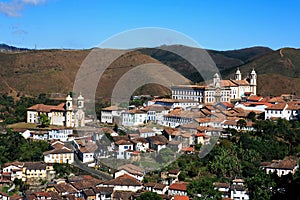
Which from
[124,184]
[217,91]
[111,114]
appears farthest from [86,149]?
[217,91]

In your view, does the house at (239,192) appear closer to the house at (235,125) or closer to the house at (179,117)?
the house at (235,125)

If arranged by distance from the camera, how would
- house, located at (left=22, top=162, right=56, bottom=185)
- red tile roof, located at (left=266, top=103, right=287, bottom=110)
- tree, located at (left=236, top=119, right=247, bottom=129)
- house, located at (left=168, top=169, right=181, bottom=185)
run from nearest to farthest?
house, located at (left=168, top=169, right=181, bottom=185) < house, located at (left=22, top=162, right=56, bottom=185) < tree, located at (left=236, top=119, right=247, bottom=129) < red tile roof, located at (left=266, top=103, right=287, bottom=110)

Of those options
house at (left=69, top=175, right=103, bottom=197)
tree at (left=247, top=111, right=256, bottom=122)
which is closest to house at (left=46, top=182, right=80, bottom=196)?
house at (left=69, top=175, right=103, bottom=197)

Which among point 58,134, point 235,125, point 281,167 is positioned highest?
point 235,125

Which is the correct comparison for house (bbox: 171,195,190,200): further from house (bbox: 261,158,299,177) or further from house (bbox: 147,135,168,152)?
house (bbox: 147,135,168,152)

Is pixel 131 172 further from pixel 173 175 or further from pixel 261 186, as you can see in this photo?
pixel 261 186
